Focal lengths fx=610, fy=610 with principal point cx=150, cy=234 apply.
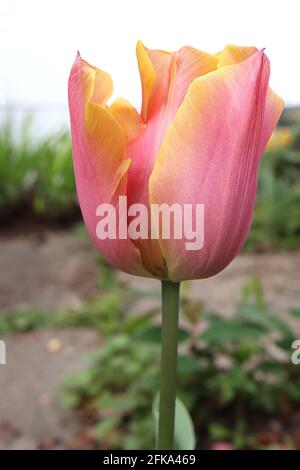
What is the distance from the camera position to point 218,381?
876mm

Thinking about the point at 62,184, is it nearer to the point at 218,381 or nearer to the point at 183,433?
the point at 218,381

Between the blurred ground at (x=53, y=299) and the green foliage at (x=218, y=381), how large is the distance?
0.24 ft

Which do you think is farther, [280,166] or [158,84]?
[280,166]

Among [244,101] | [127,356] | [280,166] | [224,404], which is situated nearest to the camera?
[244,101]

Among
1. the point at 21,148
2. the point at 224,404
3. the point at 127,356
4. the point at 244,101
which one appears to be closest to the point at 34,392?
the point at 127,356

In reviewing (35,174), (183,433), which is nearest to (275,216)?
(35,174)

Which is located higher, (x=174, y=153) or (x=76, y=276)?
(x=76, y=276)

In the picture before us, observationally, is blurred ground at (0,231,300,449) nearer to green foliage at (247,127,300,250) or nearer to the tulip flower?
green foliage at (247,127,300,250)

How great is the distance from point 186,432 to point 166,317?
94 mm

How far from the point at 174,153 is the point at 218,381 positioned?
2.39 ft

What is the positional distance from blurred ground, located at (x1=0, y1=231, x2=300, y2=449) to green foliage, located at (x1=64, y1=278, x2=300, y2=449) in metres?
0.07

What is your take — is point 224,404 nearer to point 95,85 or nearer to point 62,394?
point 62,394

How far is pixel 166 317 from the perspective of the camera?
0.66 ft
